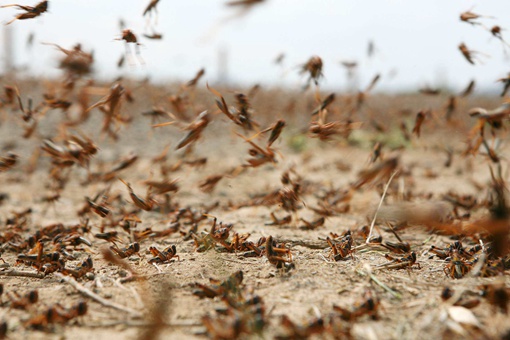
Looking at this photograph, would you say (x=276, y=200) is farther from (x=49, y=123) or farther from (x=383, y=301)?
(x=49, y=123)

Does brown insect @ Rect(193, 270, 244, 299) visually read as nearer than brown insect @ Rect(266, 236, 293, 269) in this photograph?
Yes

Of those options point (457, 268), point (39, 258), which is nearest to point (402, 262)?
point (457, 268)

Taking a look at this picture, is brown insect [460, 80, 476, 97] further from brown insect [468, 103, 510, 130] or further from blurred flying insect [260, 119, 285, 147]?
blurred flying insect [260, 119, 285, 147]

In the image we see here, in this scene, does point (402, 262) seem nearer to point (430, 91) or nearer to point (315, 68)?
point (315, 68)

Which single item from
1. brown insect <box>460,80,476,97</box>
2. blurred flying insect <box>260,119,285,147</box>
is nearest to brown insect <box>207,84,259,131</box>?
blurred flying insect <box>260,119,285,147</box>

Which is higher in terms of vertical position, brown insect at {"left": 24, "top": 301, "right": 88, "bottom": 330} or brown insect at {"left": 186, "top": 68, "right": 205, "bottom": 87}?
brown insect at {"left": 186, "top": 68, "right": 205, "bottom": 87}

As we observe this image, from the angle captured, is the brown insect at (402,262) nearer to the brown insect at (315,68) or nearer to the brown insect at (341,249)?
the brown insect at (341,249)

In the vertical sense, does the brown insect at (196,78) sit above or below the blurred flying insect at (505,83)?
below

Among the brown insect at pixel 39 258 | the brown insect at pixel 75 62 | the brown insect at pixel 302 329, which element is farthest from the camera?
the brown insect at pixel 75 62

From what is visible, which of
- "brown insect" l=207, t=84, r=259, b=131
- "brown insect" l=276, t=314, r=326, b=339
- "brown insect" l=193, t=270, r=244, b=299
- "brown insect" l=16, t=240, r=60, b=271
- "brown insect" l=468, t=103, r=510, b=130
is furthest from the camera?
"brown insect" l=207, t=84, r=259, b=131

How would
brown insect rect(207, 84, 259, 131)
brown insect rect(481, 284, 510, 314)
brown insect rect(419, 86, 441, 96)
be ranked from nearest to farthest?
1. brown insect rect(481, 284, 510, 314)
2. brown insect rect(207, 84, 259, 131)
3. brown insect rect(419, 86, 441, 96)

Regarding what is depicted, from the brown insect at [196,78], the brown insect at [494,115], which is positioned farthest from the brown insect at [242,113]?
the brown insect at [494,115]
